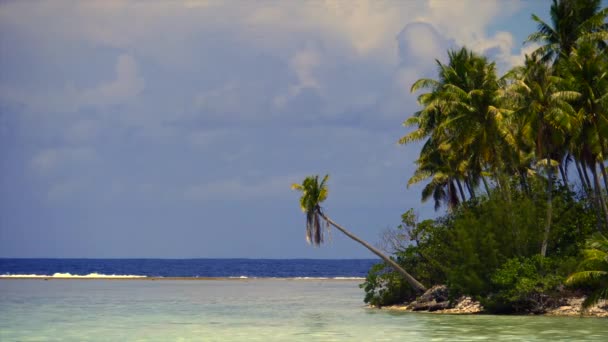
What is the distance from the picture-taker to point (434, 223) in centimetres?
5125

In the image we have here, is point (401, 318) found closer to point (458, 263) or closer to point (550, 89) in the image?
point (458, 263)

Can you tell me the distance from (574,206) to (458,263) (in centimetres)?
736

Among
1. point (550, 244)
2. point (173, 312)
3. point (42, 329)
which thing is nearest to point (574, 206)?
point (550, 244)

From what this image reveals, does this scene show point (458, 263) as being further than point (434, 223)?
No

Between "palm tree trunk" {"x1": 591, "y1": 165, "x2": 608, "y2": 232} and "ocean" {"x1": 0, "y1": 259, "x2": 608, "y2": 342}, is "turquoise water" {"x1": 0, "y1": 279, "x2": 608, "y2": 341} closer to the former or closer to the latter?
"ocean" {"x1": 0, "y1": 259, "x2": 608, "y2": 342}

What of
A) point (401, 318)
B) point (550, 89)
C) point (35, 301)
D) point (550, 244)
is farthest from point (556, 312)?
point (35, 301)

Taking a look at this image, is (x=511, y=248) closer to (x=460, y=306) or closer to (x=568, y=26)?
(x=460, y=306)

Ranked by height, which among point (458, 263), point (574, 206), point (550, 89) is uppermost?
point (550, 89)

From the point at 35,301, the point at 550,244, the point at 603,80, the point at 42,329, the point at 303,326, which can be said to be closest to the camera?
the point at 42,329

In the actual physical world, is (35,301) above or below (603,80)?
below

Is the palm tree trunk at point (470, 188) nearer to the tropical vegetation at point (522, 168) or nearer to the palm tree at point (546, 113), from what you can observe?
the tropical vegetation at point (522, 168)

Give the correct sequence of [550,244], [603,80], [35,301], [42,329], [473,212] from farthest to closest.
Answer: [35,301] → [473,212] → [550,244] → [603,80] → [42,329]

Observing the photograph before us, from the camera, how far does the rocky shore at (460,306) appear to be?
41969 mm

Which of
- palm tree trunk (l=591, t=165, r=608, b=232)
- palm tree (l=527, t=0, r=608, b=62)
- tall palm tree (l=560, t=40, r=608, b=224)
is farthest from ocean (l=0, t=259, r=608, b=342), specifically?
palm tree (l=527, t=0, r=608, b=62)
